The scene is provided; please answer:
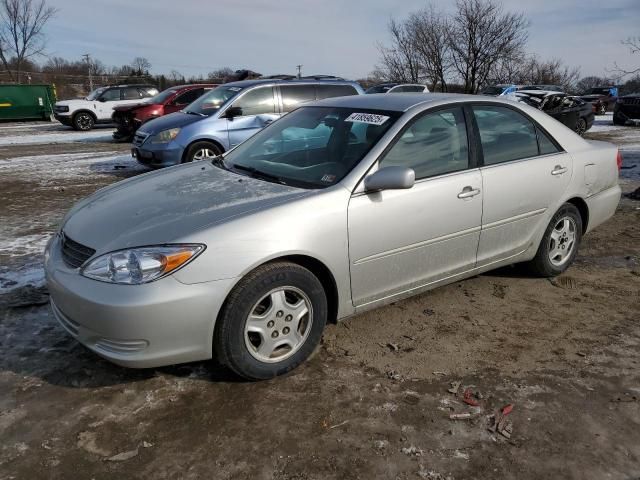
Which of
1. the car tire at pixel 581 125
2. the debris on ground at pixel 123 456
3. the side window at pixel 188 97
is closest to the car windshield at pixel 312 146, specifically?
the debris on ground at pixel 123 456

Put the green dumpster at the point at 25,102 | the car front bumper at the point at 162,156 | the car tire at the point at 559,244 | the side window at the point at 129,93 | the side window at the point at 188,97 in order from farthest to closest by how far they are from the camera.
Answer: the green dumpster at the point at 25,102, the side window at the point at 129,93, the side window at the point at 188,97, the car front bumper at the point at 162,156, the car tire at the point at 559,244

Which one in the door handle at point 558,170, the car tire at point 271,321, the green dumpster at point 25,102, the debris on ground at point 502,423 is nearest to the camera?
the debris on ground at point 502,423

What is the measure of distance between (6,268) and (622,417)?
4.89 meters

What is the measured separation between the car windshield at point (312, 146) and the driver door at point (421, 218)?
217 mm

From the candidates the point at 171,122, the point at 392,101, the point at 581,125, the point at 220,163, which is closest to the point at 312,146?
the point at 392,101

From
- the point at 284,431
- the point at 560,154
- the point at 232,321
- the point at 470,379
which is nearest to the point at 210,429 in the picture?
the point at 284,431

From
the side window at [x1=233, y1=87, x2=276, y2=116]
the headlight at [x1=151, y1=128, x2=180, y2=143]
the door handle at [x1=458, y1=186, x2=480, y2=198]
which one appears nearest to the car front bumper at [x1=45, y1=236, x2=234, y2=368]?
the door handle at [x1=458, y1=186, x2=480, y2=198]

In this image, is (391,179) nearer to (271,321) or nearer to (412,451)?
(271,321)

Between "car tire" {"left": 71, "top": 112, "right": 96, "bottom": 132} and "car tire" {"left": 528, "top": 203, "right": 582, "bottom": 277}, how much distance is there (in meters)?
19.2

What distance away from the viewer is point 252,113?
29.3ft

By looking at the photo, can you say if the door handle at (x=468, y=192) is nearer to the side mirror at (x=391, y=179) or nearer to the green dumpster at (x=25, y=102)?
the side mirror at (x=391, y=179)

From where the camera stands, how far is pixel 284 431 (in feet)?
8.48

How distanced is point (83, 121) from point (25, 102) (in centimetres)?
583

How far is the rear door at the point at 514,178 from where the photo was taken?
3.82 metres
